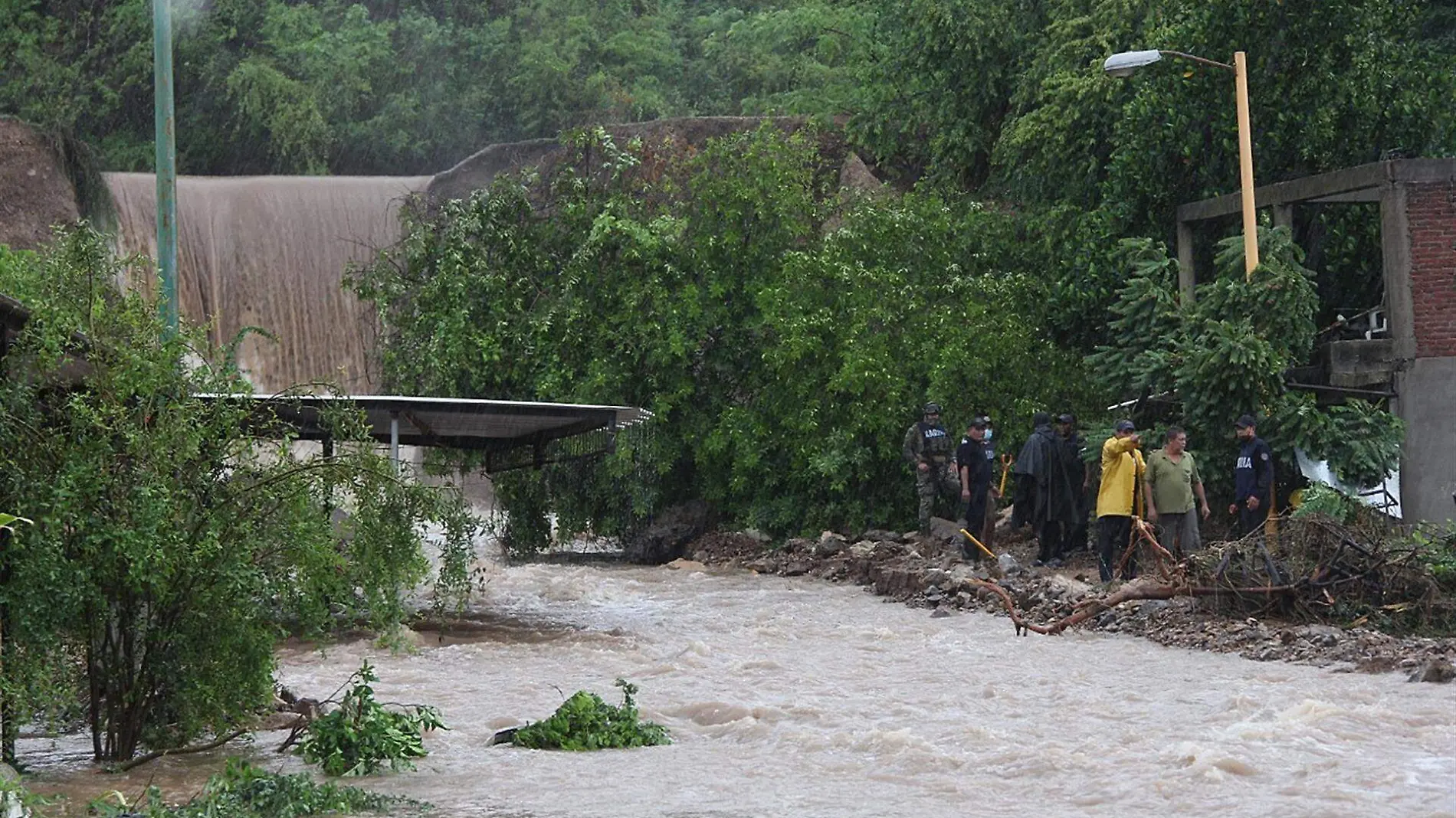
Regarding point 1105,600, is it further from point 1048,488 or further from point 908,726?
point 908,726

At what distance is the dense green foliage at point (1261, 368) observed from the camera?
19594mm

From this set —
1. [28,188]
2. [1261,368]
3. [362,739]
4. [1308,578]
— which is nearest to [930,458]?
[1261,368]

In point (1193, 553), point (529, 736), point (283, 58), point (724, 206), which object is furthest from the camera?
point (283, 58)

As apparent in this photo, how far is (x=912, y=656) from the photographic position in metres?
15.2

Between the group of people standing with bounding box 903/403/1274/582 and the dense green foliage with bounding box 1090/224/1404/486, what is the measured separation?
1.27 feet

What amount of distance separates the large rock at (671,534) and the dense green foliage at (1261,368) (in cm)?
786

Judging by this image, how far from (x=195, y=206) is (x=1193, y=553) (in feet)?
80.7

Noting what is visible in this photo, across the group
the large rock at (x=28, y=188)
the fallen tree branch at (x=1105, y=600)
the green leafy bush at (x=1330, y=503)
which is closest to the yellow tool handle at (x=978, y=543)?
the fallen tree branch at (x=1105, y=600)

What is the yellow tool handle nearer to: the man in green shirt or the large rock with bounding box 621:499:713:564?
the man in green shirt

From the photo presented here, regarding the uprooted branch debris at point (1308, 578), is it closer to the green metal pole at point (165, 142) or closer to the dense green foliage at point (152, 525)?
the dense green foliage at point (152, 525)

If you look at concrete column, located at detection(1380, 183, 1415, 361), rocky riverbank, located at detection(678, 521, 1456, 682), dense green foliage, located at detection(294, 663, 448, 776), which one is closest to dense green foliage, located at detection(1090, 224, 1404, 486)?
concrete column, located at detection(1380, 183, 1415, 361)

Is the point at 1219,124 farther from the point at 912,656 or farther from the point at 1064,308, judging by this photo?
the point at 912,656

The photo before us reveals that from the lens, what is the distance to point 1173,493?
57.2 ft

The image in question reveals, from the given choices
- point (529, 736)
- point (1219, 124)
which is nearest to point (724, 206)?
point (1219, 124)
